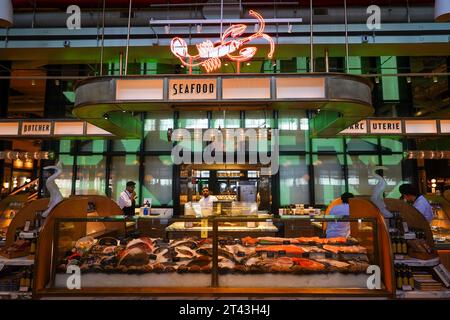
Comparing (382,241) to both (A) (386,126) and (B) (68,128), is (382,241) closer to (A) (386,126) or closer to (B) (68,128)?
(A) (386,126)

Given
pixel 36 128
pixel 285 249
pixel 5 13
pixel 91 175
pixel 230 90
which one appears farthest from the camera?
pixel 91 175

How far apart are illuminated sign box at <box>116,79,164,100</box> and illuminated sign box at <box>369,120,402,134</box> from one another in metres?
4.79

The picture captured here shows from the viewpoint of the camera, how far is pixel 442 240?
530cm

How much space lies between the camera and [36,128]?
7.04 metres

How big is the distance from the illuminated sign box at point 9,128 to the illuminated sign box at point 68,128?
34.8 inches

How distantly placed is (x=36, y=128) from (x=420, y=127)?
8356mm

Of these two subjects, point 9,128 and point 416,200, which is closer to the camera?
point 416,200

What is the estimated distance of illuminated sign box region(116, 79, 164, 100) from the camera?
4090 millimetres

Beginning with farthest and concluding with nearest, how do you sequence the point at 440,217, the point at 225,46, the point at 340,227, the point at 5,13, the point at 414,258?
the point at 440,217 < the point at 340,227 < the point at 225,46 < the point at 5,13 < the point at 414,258

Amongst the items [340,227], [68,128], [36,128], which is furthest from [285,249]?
[36,128]

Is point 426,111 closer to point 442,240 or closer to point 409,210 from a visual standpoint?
point 442,240

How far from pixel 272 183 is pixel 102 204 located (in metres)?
5.16

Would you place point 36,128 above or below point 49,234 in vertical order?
above
